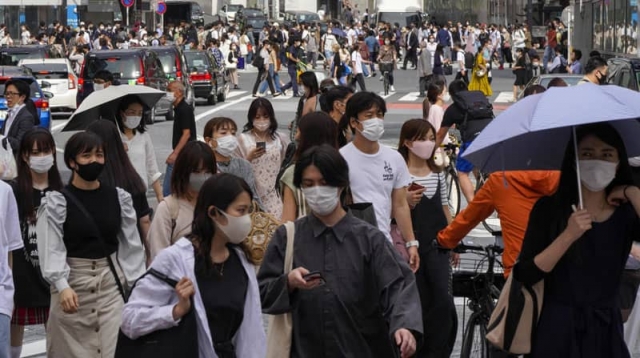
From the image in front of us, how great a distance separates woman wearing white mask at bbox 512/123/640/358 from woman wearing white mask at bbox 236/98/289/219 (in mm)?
4964

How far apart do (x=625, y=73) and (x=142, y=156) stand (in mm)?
8927

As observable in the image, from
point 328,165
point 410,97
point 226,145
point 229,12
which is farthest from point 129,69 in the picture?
point 229,12

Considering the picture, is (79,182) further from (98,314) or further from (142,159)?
(142,159)

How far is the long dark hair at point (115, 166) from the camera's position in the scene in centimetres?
788

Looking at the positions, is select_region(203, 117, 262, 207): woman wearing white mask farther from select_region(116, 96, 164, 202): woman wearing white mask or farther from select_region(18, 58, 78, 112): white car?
select_region(18, 58, 78, 112): white car

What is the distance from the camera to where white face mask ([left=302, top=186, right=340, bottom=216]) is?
575 centimetres

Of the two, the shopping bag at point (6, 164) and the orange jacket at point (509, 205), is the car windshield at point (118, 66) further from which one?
the orange jacket at point (509, 205)

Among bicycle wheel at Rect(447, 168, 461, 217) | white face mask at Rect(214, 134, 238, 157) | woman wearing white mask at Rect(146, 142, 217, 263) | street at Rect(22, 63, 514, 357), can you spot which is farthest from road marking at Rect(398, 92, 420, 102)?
woman wearing white mask at Rect(146, 142, 217, 263)

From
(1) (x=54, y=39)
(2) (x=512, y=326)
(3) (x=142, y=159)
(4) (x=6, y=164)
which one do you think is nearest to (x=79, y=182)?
(4) (x=6, y=164)

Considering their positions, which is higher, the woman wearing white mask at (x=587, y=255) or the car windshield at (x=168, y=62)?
the car windshield at (x=168, y=62)

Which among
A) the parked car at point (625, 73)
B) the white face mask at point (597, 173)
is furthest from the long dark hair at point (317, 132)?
the parked car at point (625, 73)

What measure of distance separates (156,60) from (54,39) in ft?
81.9

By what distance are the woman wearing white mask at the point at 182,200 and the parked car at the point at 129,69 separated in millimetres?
22782

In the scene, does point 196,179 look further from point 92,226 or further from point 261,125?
point 261,125
